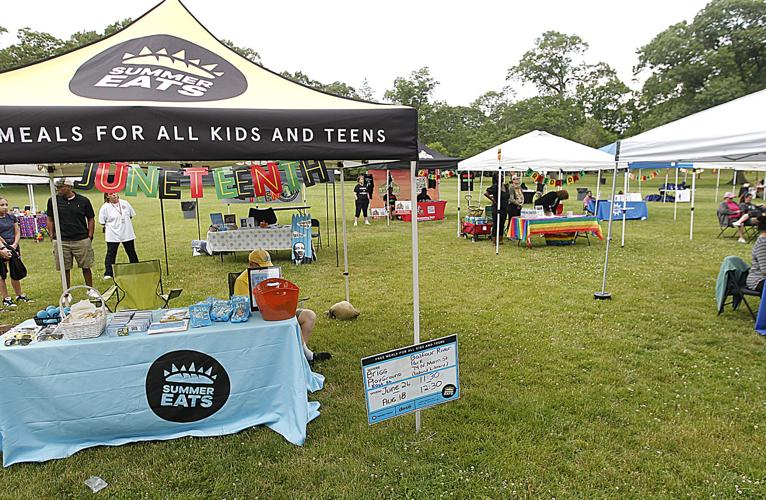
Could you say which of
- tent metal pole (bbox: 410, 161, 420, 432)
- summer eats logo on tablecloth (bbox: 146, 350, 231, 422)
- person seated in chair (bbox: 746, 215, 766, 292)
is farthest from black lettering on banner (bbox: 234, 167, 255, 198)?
person seated in chair (bbox: 746, 215, 766, 292)

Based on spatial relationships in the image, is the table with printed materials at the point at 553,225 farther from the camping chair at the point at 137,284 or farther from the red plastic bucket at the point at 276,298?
the red plastic bucket at the point at 276,298

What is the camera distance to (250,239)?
9.21 metres

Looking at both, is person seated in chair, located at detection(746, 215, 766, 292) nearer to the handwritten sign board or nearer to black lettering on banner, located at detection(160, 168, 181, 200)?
the handwritten sign board

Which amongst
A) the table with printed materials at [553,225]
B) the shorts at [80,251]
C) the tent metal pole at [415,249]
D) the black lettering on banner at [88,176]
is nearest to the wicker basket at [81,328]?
the tent metal pole at [415,249]

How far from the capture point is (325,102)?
2951mm

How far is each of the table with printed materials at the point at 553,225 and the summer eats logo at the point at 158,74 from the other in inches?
325

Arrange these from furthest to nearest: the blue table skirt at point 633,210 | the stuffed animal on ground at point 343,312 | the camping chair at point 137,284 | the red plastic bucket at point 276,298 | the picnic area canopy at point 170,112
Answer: the blue table skirt at point 633,210 → the stuffed animal on ground at point 343,312 → the camping chair at point 137,284 → the red plastic bucket at point 276,298 → the picnic area canopy at point 170,112

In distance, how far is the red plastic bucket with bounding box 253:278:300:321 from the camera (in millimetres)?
3178

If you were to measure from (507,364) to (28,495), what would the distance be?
3511 mm

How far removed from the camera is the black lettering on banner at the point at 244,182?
733cm

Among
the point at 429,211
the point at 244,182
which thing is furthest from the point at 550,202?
the point at 244,182

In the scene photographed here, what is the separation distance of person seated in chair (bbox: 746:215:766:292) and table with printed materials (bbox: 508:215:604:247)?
5.22 m

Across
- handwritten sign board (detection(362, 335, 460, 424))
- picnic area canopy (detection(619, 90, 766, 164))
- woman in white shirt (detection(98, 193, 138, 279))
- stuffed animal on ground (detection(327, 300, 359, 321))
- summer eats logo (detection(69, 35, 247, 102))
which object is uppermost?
summer eats logo (detection(69, 35, 247, 102))

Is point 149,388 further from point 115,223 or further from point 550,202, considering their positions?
point 550,202
